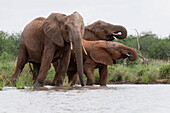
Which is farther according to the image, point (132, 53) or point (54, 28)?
point (132, 53)

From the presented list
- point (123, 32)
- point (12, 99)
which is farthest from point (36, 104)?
point (123, 32)

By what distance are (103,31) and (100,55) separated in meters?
1.76

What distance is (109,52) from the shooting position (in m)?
13.2

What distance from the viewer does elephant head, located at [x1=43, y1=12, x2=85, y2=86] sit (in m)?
10.6

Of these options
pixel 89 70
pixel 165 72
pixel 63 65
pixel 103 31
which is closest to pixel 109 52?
pixel 89 70

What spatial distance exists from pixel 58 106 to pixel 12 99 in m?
1.56

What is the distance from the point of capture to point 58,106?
6.83 m

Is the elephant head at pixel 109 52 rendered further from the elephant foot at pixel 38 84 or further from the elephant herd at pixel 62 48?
the elephant foot at pixel 38 84

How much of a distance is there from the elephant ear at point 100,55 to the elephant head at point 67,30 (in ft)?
5.85

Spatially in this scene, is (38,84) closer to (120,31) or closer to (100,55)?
(100,55)

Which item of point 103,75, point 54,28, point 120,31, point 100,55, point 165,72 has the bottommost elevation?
point 103,75

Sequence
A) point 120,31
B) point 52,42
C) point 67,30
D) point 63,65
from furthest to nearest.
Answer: point 120,31, point 63,65, point 52,42, point 67,30

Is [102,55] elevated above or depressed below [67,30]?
below

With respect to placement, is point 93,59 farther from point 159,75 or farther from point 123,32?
point 159,75
